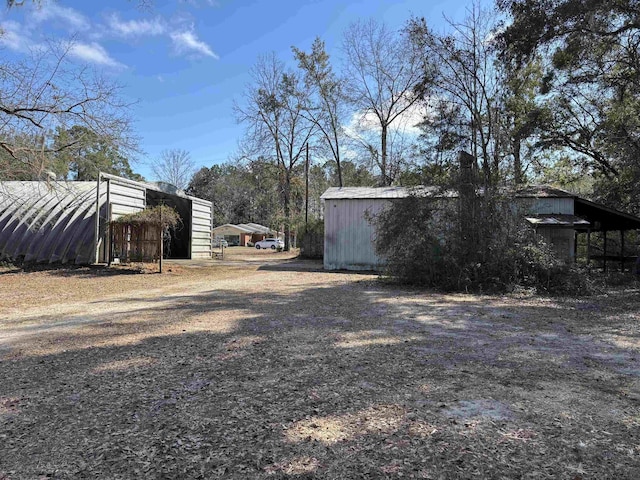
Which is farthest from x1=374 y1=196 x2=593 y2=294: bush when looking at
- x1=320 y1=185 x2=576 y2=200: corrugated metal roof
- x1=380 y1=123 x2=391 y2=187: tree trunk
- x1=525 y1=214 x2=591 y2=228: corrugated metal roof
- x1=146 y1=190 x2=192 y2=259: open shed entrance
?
x1=380 y1=123 x2=391 y2=187: tree trunk

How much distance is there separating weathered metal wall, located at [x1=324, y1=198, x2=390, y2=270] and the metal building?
336 inches

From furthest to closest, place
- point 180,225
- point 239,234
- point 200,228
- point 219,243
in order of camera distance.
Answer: point 239,234 → point 219,243 → point 200,228 → point 180,225

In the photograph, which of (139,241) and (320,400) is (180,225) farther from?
(320,400)

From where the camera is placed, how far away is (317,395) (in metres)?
3.56

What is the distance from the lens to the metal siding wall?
23406mm

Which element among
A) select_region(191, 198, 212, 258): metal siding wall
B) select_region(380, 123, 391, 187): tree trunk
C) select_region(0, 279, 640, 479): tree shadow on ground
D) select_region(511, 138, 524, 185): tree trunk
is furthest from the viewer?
select_region(380, 123, 391, 187): tree trunk

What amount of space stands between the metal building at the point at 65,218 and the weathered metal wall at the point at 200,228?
3.84 metres

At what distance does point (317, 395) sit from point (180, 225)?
69.9ft

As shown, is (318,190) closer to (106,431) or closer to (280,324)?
(280,324)

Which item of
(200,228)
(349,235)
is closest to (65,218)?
(200,228)

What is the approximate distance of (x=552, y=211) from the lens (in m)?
15.6

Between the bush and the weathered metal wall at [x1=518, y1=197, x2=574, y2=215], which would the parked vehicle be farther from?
the weathered metal wall at [x1=518, y1=197, x2=574, y2=215]

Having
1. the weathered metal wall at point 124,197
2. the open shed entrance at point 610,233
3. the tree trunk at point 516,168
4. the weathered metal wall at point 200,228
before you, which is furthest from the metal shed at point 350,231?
the weathered metal wall at point 200,228

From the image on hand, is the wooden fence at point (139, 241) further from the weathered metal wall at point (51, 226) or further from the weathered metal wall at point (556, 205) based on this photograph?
the weathered metal wall at point (556, 205)
